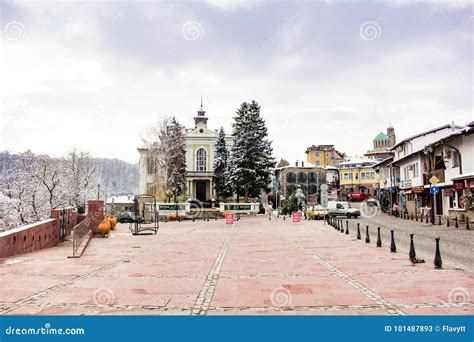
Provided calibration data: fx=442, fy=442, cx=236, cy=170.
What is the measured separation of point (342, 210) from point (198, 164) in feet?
102

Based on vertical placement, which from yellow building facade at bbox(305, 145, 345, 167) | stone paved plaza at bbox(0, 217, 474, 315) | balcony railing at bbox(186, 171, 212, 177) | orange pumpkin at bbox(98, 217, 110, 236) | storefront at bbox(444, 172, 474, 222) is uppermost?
yellow building facade at bbox(305, 145, 345, 167)

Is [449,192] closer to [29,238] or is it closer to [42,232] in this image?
[42,232]

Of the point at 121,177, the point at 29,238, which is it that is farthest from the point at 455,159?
the point at 121,177

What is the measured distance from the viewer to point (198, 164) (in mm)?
69000

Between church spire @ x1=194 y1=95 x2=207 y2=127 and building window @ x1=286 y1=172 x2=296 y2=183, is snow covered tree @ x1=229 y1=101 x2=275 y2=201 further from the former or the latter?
building window @ x1=286 y1=172 x2=296 y2=183

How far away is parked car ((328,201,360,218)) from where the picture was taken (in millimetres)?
41781

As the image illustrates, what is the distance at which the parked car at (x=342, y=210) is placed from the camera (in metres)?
41.8

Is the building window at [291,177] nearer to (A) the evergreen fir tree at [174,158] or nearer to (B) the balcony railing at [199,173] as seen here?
(B) the balcony railing at [199,173]

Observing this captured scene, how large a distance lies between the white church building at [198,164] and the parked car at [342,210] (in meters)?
25.5

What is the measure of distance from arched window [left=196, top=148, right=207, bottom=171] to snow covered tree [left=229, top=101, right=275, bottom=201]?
13.4 m

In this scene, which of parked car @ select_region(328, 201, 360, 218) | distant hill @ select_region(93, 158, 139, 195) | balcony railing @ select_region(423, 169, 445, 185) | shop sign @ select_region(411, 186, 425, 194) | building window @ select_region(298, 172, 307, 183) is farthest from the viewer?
distant hill @ select_region(93, 158, 139, 195)

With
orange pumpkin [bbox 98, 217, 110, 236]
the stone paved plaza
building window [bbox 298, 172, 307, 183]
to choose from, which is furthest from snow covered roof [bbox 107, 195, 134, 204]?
the stone paved plaza

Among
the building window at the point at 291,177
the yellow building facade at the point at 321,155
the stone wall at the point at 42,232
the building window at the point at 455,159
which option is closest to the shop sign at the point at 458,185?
the building window at the point at 455,159

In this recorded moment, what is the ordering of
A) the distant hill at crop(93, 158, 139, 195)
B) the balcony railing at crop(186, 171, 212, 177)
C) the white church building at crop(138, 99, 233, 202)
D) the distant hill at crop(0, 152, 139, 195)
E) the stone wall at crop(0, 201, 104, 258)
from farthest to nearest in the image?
the distant hill at crop(93, 158, 139, 195) → the distant hill at crop(0, 152, 139, 195) → the balcony railing at crop(186, 171, 212, 177) → the white church building at crop(138, 99, 233, 202) → the stone wall at crop(0, 201, 104, 258)
